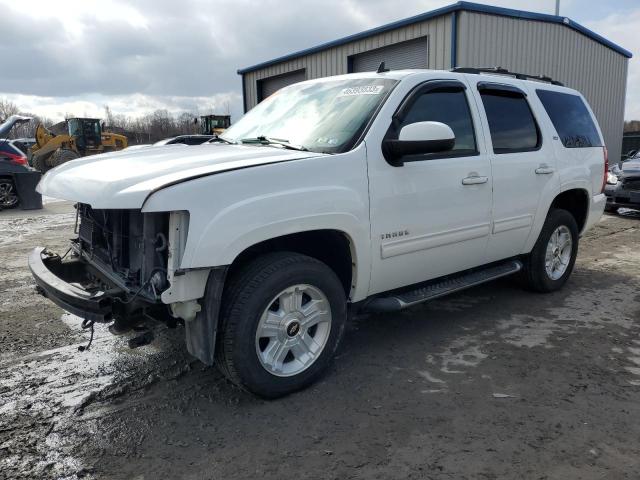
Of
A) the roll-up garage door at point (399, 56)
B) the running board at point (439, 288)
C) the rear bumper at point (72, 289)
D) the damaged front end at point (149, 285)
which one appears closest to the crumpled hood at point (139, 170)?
the damaged front end at point (149, 285)

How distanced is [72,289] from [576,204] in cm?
495

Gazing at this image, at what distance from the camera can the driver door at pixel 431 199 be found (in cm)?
346

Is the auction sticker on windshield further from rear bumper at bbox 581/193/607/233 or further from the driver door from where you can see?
rear bumper at bbox 581/193/607/233

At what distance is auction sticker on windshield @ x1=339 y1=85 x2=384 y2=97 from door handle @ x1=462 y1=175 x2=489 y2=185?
924 mm

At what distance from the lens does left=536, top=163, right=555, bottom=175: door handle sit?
15.3ft

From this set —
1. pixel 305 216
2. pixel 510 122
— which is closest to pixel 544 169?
pixel 510 122

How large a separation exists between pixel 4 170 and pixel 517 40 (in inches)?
530

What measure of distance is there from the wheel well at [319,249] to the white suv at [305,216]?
1 cm

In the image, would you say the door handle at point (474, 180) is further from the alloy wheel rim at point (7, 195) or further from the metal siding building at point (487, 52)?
the alloy wheel rim at point (7, 195)

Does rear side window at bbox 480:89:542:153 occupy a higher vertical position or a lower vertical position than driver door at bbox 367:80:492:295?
higher

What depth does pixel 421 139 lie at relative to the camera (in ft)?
10.9

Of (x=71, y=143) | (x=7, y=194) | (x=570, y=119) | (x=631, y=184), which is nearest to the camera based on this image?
(x=570, y=119)

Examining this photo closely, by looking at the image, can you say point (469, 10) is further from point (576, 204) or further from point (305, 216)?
point (305, 216)

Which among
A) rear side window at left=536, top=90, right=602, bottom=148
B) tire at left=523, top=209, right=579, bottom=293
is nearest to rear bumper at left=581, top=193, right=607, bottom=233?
tire at left=523, top=209, right=579, bottom=293
